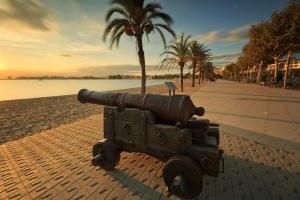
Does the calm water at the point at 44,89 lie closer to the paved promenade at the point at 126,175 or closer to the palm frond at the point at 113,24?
the palm frond at the point at 113,24

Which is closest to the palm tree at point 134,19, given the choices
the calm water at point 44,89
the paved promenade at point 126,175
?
the paved promenade at point 126,175

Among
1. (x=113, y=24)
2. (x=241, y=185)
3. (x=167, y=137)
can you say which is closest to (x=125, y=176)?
(x=167, y=137)

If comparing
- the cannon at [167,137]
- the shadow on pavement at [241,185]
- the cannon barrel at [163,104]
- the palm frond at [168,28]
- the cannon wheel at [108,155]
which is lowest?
the shadow on pavement at [241,185]

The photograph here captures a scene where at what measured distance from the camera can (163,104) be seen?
2830 millimetres

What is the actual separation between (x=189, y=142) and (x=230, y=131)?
3805 mm

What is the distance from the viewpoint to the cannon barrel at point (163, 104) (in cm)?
271

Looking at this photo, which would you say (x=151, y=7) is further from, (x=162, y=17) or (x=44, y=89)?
(x=44, y=89)

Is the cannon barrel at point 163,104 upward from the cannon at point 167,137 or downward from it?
upward

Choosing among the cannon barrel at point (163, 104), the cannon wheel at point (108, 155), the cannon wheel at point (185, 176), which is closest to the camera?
the cannon wheel at point (185, 176)

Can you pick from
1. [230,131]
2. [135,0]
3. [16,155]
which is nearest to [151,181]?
[16,155]

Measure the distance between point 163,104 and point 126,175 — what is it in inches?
53.9

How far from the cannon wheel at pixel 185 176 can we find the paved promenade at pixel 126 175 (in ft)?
0.68

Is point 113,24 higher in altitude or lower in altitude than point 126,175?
higher

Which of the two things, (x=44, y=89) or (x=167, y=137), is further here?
(x=44, y=89)
